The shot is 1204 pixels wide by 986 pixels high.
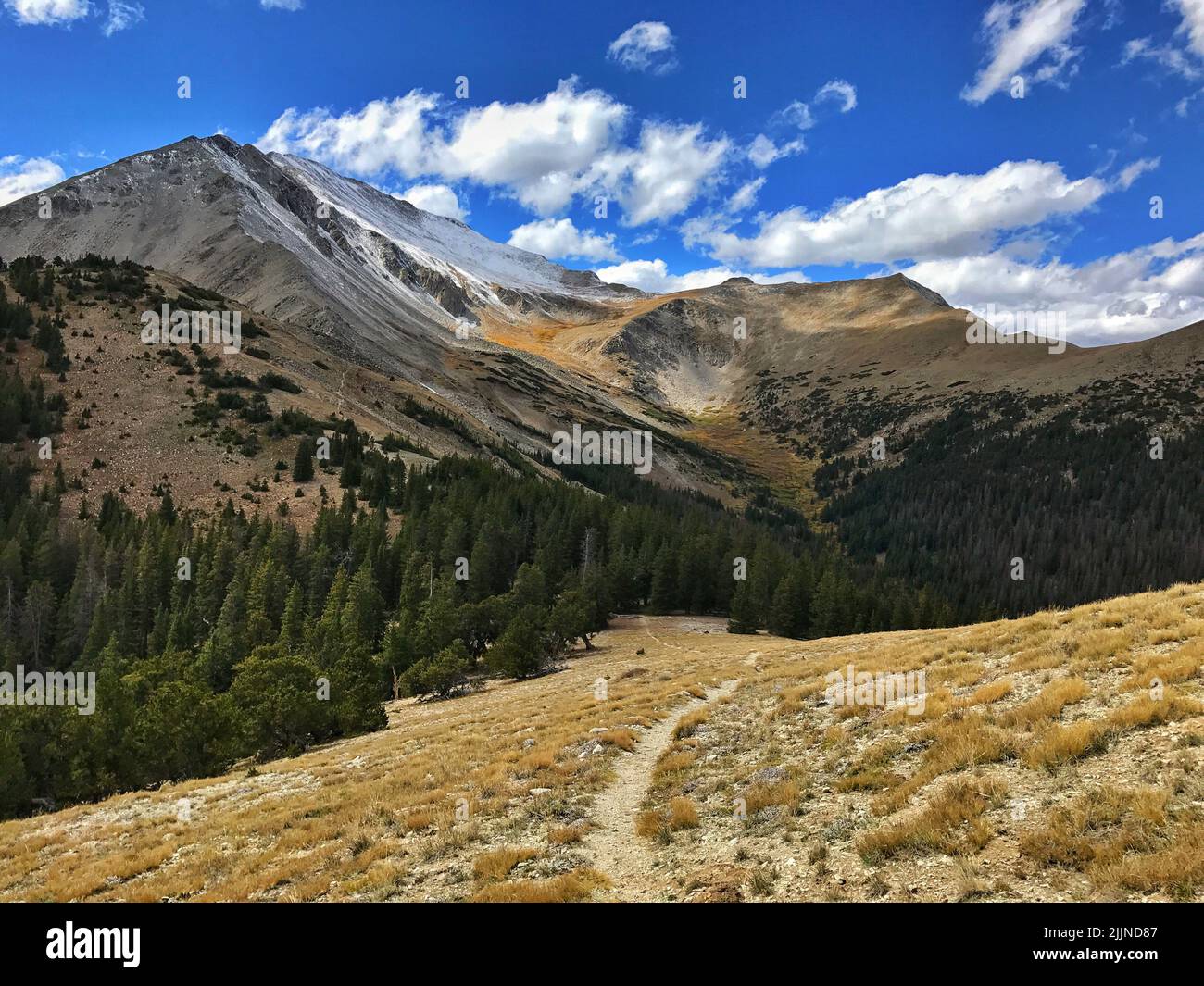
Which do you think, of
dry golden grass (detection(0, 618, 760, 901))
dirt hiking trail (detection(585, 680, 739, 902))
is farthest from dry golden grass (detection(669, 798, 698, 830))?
dry golden grass (detection(0, 618, 760, 901))

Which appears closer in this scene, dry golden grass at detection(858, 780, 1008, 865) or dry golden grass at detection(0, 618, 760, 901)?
dry golden grass at detection(858, 780, 1008, 865)

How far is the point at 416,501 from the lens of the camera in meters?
104

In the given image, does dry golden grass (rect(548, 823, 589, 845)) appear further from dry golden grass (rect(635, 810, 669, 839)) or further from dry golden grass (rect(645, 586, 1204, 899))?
dry golden grass (rect(645, 586, 1204, 899))
